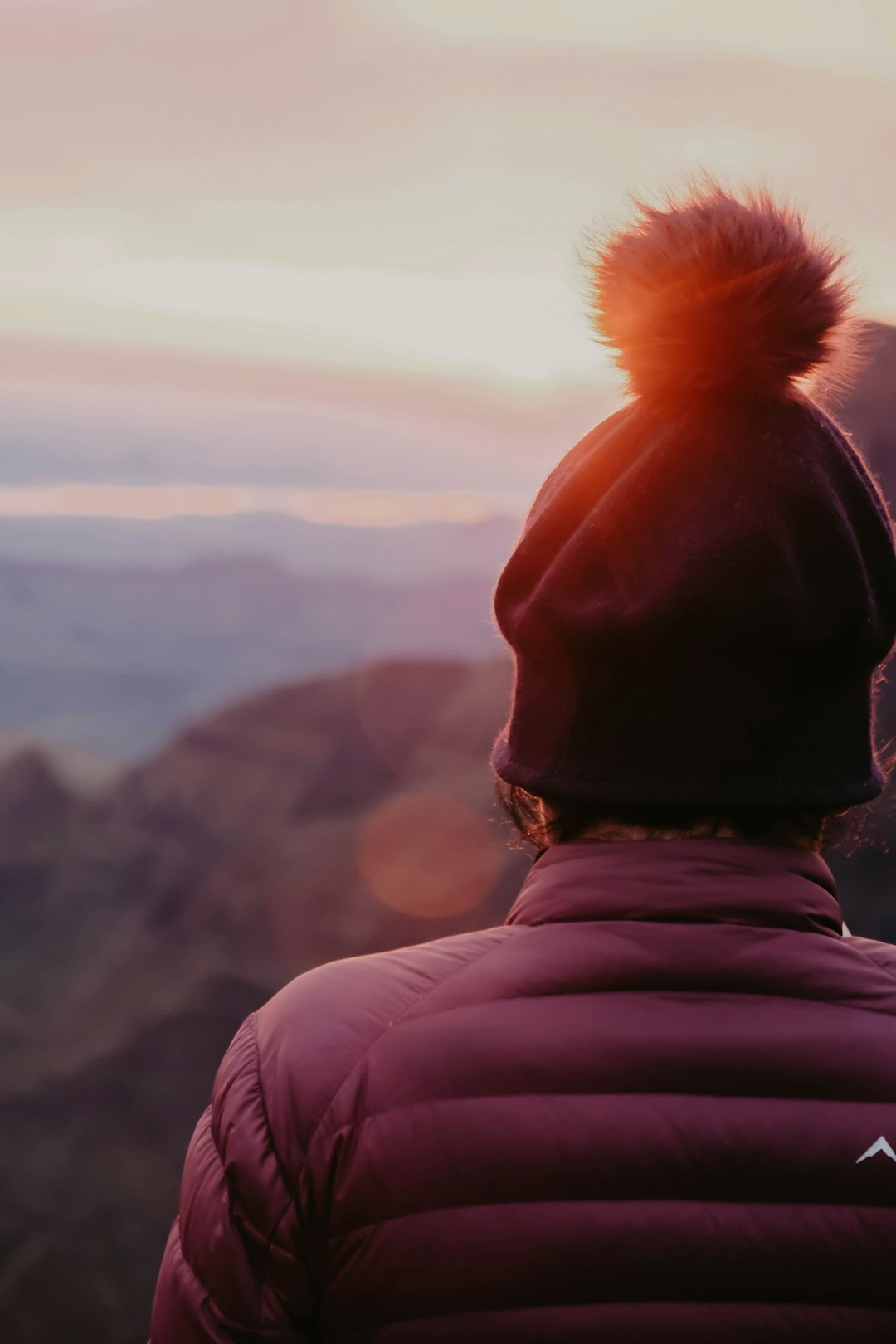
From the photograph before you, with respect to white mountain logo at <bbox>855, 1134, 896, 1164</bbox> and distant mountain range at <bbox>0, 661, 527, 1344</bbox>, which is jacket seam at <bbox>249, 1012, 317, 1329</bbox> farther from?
distant mountain range at <bbox>0, 661, 527, 1344</bbox>

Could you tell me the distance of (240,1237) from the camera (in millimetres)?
786

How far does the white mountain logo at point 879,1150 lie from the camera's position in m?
0.75

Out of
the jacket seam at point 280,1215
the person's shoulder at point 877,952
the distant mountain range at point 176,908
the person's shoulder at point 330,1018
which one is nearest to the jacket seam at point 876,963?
the person's shoulder at point 877,952

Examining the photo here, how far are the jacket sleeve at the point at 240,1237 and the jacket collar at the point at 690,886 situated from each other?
0.84 feet

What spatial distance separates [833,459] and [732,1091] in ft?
1.79

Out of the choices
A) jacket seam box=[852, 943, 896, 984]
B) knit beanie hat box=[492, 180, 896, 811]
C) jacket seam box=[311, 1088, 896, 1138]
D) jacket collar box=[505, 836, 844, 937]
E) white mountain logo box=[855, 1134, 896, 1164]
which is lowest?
white mountain logo box=[855, 1134, 896, 1164]

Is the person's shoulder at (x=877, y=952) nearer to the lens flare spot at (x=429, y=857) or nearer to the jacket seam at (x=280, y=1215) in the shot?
the jacket seam at (x=280, y=1215)

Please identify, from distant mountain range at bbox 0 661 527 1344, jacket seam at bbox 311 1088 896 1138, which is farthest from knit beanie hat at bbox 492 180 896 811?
distant mountain range at bbox 0 661 527 1344

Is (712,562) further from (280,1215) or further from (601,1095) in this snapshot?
(280,1215)

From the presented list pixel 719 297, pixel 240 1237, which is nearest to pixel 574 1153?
pixel 240 1237

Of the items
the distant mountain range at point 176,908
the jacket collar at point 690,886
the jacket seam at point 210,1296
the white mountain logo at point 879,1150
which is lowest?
the distant mountain range at point 176,908

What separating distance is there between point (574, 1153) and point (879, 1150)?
220 millimetres

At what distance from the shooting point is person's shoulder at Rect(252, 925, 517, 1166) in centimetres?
77

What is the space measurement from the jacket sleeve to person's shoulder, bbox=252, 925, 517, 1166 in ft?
0.06
